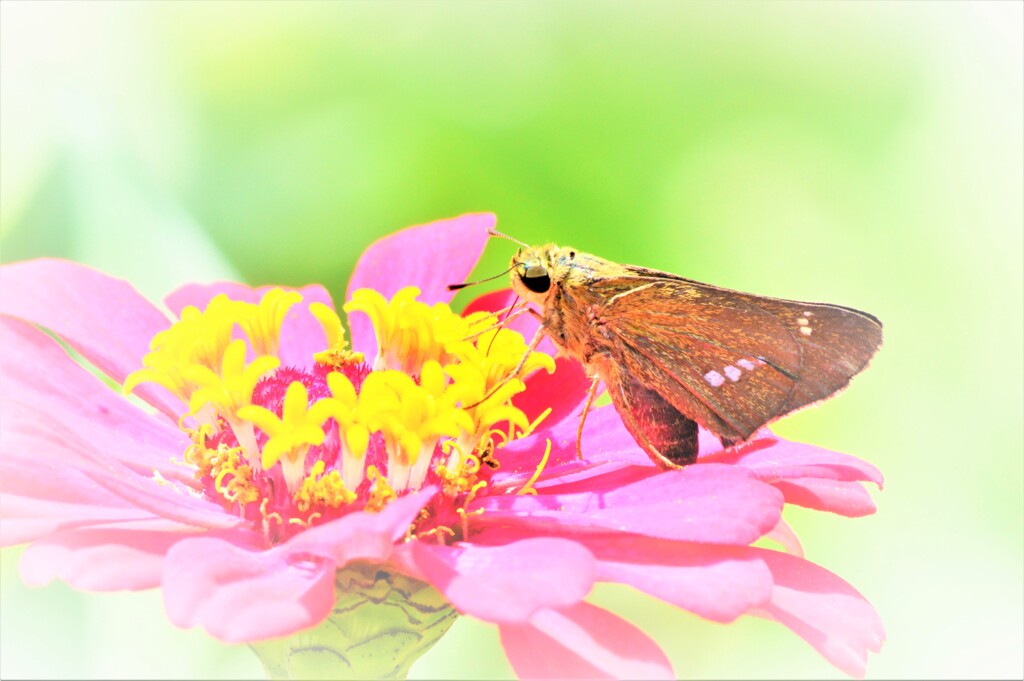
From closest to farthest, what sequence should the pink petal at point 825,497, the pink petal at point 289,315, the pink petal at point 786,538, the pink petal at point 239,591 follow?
the pink petal at point 239,591
the pink petal at point 825,497
the pink petal at point 786,538
the pink petal at point 289,315

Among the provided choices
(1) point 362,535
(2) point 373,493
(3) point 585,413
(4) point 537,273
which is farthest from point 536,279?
(1) point 362,535

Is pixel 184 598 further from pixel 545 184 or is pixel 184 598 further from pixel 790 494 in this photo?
pixel 545 184

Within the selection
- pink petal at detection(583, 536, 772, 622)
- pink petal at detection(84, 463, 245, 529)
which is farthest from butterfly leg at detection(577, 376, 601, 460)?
pink petal at detection(84, 463, 245, 529)

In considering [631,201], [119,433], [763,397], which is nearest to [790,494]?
[763,397]

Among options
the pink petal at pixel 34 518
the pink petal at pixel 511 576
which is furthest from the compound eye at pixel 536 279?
the pink petal at pixel 34 518

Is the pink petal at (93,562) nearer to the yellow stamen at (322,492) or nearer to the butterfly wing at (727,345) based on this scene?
the yellow stamen at (322,492)

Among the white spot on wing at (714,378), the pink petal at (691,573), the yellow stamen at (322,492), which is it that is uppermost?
the white spot on wing at (714,378)
